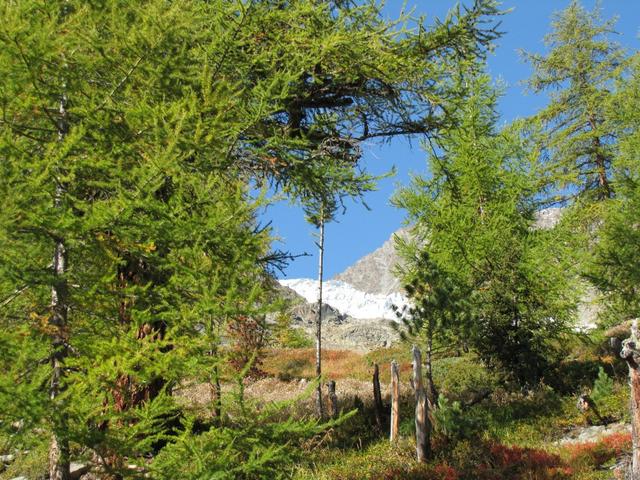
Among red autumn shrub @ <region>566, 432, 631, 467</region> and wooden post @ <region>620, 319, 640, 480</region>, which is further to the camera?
red autumn shrub @ <region>566, 432, 631, 467</region>

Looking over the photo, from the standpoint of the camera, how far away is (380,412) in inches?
523

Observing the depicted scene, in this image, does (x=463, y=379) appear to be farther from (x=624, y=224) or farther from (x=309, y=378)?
(x=309, y=378)

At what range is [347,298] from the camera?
14050 centimetres

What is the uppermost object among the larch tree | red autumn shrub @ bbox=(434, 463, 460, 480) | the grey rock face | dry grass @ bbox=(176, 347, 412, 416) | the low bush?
the grey rock face

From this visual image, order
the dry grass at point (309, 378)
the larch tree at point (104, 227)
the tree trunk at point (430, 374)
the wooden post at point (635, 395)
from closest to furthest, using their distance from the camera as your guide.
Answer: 1. the larch tree at point (104, 227)
2. the wooden post at point (635, 395)
3. the tree trunk at point (430, 374)
4. the dry grass at point (309, 378)

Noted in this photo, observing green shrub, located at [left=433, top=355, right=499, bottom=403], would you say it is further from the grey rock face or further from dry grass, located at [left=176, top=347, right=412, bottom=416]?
the grey rock face

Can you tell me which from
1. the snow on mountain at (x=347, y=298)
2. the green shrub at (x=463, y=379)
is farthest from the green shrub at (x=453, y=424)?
the snow on mountain at (x=347, y=298)

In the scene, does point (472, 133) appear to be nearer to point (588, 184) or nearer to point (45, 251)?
point (588, 184)

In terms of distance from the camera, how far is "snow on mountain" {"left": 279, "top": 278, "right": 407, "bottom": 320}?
4791 inches

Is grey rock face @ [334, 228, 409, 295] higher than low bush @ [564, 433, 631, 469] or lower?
higher

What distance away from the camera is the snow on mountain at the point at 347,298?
121688 mm

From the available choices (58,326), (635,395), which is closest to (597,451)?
(635,395)

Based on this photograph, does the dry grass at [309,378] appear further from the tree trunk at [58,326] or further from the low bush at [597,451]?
the tree trunk at [58,326]

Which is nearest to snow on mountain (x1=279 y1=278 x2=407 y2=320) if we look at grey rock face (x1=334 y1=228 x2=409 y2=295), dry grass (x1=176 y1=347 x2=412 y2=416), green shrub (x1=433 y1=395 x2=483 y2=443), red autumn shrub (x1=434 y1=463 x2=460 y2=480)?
grey rock face (x1=334 y1=228 x2=409 y2=295)
